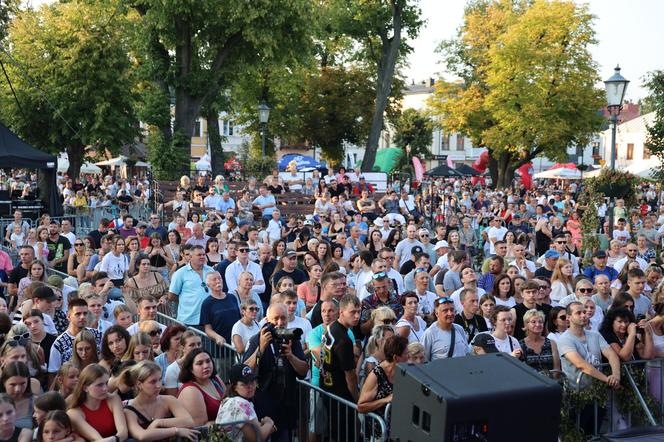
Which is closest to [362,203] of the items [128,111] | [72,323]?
[72,323]

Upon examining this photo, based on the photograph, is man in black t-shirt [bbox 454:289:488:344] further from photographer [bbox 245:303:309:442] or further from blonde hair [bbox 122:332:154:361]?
blonde hair [bbox 122:332:154:361]

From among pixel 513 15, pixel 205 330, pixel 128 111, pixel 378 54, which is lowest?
pixel 205 330

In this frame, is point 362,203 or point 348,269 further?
point 362,203

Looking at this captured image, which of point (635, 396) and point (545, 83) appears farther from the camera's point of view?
point (545, 83)

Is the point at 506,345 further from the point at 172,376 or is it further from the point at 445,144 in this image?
the point at 445,144

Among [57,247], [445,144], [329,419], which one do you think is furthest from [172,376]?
[445,144]

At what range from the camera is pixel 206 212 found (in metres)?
20.7

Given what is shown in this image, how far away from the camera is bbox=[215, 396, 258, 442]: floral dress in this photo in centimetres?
562

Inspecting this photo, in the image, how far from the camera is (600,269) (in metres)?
11.5

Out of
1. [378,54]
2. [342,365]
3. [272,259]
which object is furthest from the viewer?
[378,54]

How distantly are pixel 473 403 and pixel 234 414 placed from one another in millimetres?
Result: 1845

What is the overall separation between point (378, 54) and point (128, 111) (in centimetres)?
1558

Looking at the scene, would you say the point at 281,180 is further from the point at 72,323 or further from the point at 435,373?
the point at 435,373

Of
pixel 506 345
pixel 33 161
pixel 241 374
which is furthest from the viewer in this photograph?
pixel 33 161
